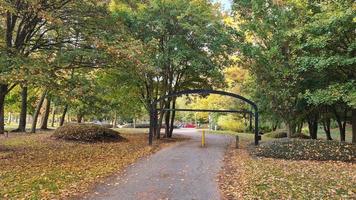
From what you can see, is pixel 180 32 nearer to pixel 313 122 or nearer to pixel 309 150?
pixel 309 150

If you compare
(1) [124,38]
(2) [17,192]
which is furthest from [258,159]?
(2) [17,192]

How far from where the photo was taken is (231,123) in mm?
45281

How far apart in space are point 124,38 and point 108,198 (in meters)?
8.33

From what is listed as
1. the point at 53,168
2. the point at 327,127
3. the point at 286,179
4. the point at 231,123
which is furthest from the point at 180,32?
the point at 231,123

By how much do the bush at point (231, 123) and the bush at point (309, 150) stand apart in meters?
27.5

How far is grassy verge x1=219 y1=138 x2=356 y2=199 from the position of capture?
8734 millimetres

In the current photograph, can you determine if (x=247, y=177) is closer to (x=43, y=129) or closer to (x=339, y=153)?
(x=339, y=153)

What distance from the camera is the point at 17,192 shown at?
8273mm

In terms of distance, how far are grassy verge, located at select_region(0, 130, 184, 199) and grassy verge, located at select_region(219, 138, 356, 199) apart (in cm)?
370

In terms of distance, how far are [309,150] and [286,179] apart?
5.82 m

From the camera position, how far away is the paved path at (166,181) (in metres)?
8.34

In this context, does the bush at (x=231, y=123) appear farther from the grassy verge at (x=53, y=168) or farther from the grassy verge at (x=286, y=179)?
the grassy verge at (x=286, y=179)

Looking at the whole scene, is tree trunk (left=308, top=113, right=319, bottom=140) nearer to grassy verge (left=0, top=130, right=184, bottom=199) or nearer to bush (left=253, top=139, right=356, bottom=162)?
bush (left=253, top=139, right=356, bottom=162)

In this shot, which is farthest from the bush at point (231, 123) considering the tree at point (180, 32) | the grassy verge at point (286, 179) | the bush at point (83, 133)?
the grassy verge at point (286, 179)
